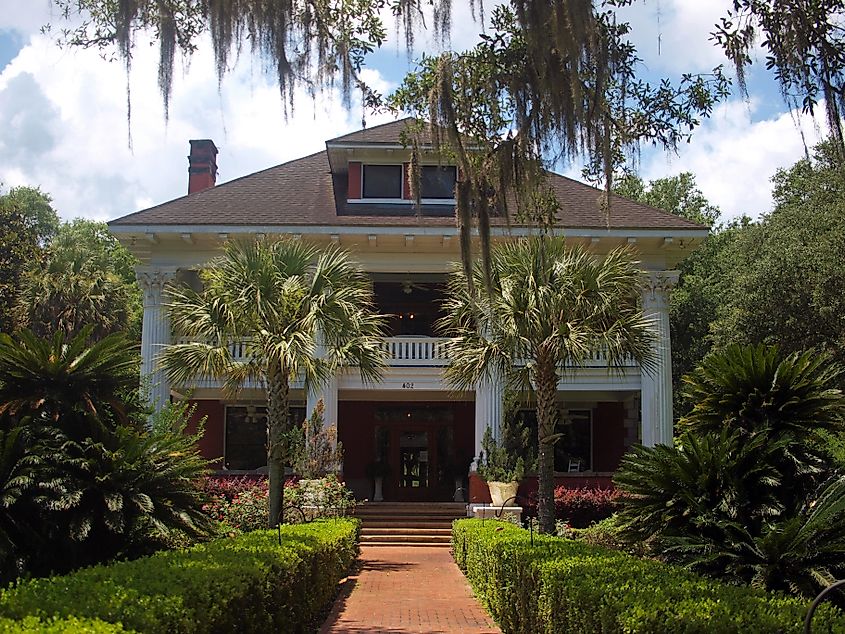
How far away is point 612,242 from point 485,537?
10.3m

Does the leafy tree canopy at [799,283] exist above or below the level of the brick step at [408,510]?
above

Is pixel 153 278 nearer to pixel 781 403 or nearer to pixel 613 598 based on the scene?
pixel 781 403

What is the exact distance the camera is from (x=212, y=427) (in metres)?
24.4

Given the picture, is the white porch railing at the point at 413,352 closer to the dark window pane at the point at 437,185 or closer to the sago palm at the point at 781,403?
the dark window pane at the point at 437,185

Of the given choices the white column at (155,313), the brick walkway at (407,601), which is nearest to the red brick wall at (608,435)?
the brick walkway at (407,601)

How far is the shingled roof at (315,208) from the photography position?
2133 cm

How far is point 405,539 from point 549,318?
872 centimetres

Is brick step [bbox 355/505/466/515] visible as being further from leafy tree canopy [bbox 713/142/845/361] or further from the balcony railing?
leafy tree canopy [bbox 713/142/845/361]

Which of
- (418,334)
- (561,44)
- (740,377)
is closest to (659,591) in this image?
(561,44)

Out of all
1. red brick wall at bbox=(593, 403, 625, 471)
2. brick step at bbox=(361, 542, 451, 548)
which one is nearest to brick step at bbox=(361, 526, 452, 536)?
brick step at bbox=(361, 542, 451, 548)

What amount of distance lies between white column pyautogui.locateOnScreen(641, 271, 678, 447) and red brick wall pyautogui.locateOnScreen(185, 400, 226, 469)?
10.1m

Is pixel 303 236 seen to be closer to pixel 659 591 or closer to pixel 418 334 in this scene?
pixel 418 334

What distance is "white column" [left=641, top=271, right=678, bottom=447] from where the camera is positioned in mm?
21484

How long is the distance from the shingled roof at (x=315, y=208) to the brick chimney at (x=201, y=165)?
345 cm
